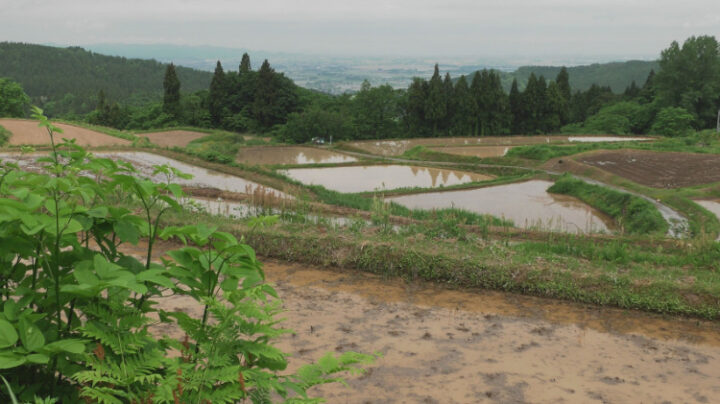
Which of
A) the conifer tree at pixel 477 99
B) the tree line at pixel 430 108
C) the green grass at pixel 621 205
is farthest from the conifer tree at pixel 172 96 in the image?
the green grass at pixel 621 205

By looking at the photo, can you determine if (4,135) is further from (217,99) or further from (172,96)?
(217,99)

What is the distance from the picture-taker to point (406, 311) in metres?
7.21

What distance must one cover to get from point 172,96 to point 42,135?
20087 mm

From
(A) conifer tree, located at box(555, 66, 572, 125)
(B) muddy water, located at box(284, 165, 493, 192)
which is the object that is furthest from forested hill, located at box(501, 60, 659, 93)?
(B) muddy water, located at box(284, 165, 493, 192)

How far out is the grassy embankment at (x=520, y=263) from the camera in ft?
25.1

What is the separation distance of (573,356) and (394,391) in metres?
2.19

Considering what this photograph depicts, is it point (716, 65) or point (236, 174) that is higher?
point (716, 65)

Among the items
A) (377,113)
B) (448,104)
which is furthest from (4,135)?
(448,104)

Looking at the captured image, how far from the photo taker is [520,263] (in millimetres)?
8305

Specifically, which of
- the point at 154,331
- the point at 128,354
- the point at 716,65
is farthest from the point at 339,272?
the point at 716,65

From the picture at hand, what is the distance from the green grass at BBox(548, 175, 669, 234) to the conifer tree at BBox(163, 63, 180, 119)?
110 feet

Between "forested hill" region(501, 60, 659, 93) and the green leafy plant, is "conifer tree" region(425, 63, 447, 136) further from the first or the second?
"forested hill" region(501, 60, 659, 93)

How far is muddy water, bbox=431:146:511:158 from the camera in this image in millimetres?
33625

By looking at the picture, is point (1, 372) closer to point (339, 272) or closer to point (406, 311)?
point (406, 311)
